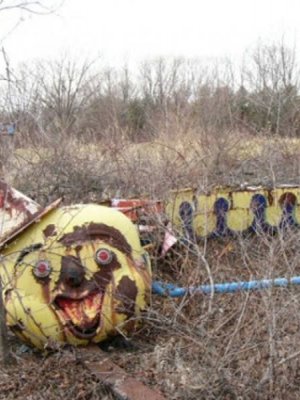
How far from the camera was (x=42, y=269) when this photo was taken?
12.6ft

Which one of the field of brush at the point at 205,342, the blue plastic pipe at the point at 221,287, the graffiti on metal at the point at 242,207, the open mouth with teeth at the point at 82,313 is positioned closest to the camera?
the field of brush at the point at 205,342

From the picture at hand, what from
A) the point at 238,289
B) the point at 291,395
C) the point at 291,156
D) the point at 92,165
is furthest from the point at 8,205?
the point at 291,156

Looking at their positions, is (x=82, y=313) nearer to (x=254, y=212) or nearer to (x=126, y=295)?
(x=126, y=295)

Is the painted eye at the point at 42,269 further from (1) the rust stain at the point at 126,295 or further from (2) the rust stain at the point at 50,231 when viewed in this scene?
(1) the rust stain at the point at 126,295

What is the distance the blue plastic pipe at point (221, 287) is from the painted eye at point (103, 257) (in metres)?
0.56

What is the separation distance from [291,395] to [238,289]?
977 mm

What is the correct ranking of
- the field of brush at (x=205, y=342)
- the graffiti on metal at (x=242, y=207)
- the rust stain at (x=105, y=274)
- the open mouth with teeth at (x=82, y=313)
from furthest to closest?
the graffiti on metal at (x=242, y=207), the rust stain at (x=105, y=274), the open mouth with teeth at (x=82, y=313), the field of brush at (x=205, y=342)

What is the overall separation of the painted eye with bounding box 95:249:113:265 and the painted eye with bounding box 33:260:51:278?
0.33 metres

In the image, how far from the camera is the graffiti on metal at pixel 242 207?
560cm

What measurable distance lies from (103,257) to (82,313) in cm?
39

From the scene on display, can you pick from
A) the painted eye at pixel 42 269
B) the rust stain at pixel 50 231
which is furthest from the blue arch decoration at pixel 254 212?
the painted eye at pixel 42 269

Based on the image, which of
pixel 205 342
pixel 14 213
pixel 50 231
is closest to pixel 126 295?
pixel 50 231

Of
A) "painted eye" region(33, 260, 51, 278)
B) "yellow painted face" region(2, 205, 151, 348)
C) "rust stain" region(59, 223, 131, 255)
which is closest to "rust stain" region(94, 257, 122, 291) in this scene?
"yellow painted face" region(2, 205, 151, 348)

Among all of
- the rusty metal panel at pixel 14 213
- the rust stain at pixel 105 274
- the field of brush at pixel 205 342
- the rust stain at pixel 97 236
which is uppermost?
the rusty metal panel at pixel 14 213
